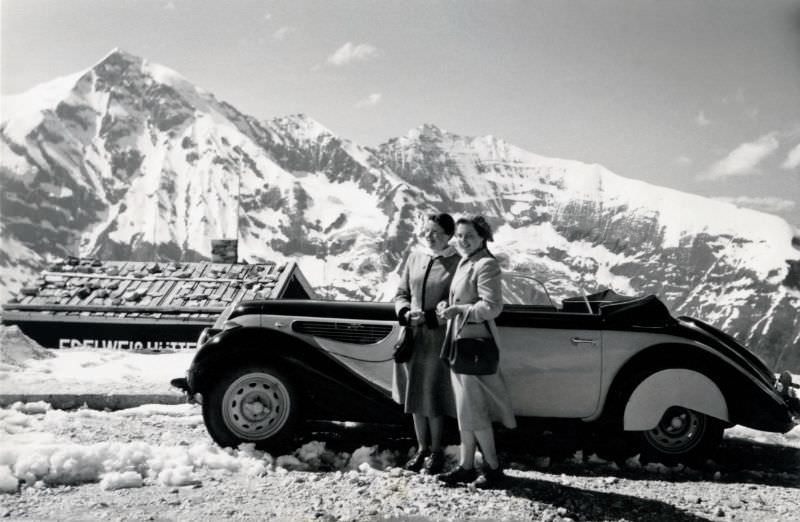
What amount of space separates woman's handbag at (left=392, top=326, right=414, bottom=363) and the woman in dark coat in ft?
0.15

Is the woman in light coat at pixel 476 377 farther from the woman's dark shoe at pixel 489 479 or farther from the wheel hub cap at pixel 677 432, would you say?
the wheel hub cap at pixel 677 432

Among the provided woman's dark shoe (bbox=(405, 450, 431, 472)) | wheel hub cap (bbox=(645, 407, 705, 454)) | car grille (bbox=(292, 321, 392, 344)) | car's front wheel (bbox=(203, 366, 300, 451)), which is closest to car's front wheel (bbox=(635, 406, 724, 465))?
wheel hub cap (bbox=(645, 407, 705, 454))

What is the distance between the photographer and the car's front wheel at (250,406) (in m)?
4.91

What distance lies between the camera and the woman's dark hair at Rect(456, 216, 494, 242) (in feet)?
14.1

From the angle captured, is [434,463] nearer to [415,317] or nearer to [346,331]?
[415,317]

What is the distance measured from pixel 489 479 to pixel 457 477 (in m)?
0.20

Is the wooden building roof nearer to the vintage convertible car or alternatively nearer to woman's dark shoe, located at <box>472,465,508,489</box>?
the vintage convertible car

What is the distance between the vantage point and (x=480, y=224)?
4348 millimetres

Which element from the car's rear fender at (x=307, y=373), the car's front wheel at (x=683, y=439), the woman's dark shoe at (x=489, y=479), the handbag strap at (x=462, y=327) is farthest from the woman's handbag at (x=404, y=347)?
the car's front wheel at (x=683, y=439)

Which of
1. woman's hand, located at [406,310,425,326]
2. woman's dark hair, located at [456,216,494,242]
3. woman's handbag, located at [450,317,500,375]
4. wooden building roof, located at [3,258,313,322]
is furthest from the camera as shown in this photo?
wooden building roof, located at [3,258,313,322]

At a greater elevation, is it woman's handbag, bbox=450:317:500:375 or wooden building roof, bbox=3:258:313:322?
wooden building roof, bbox=3:258:313:322

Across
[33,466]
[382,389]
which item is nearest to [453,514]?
[382,389]

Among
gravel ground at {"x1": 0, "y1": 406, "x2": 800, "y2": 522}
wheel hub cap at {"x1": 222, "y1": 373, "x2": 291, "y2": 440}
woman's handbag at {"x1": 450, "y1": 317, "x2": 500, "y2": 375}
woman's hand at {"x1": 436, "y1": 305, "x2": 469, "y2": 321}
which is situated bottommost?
gravel ground at {"x1": 0, "y1": 406, "x2": 800, "y2": 522}

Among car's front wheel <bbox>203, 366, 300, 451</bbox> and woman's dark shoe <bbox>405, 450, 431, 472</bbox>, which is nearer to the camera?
woman's dark shoe <bbox>405, 450, 431, 472</bbox>
